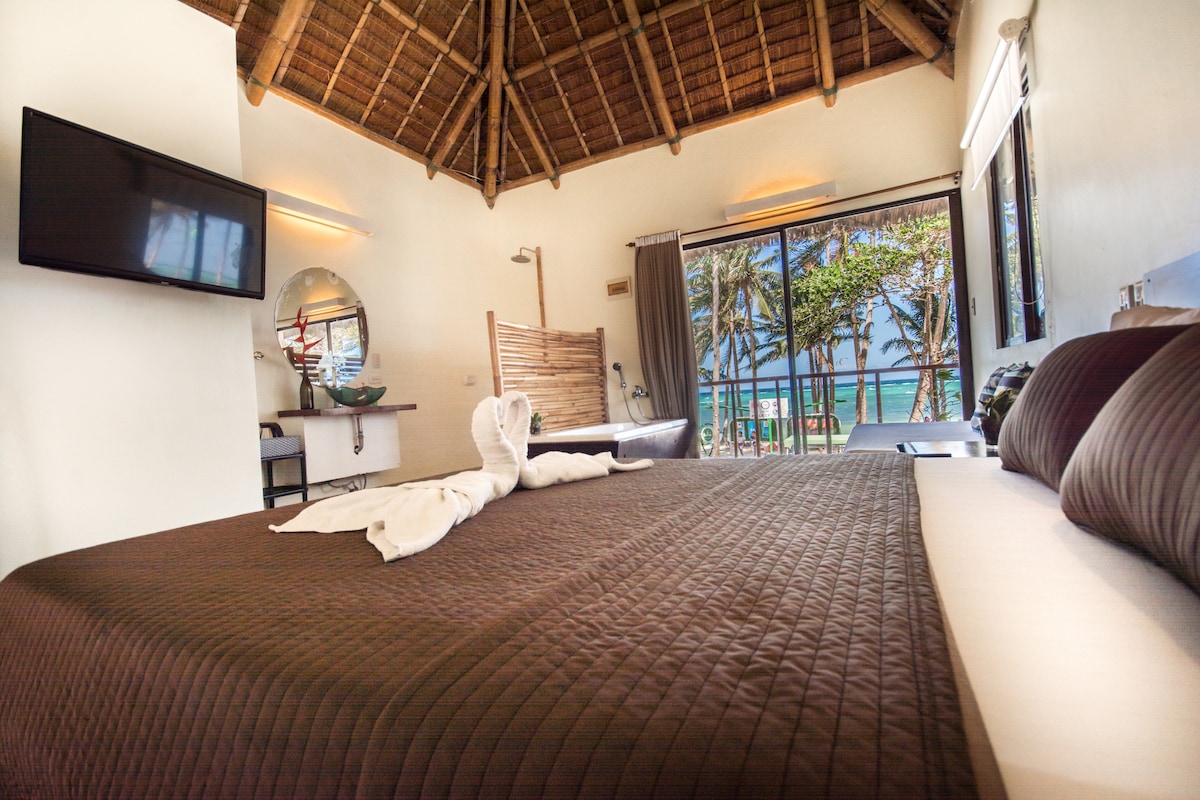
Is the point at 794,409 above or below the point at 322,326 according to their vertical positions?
below

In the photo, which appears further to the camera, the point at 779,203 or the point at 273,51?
the point at 779,203

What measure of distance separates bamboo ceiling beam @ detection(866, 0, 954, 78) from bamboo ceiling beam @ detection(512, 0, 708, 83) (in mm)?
1287

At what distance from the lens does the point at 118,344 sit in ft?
7.77

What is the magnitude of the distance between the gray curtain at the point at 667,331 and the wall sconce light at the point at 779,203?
1.93ft

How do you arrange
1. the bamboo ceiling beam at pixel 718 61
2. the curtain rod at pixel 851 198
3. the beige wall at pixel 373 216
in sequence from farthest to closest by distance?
1. the bamboo ceiling beam at pixel 718 61
2. the curtain rod at pixel 851 198
3. the beige wall at pixel 373 216

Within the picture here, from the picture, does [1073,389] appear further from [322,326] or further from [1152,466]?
[322,326]

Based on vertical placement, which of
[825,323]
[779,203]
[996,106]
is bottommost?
[825,323]

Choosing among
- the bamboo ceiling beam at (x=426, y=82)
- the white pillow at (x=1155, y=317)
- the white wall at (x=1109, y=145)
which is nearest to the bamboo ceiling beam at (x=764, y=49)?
the white wall at (x=1109, y=145)

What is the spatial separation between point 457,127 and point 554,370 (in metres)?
2.51

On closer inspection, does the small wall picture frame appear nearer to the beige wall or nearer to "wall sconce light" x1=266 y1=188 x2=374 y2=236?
the beige wall

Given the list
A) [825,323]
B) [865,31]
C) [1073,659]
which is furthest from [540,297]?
[1073,659]

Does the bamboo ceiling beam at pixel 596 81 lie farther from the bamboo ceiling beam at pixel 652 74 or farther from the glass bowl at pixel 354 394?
the glass bowl at pixel 354 394

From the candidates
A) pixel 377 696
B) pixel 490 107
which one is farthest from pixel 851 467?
pixel 490 107

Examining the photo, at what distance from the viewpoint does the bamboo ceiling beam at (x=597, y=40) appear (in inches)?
168
